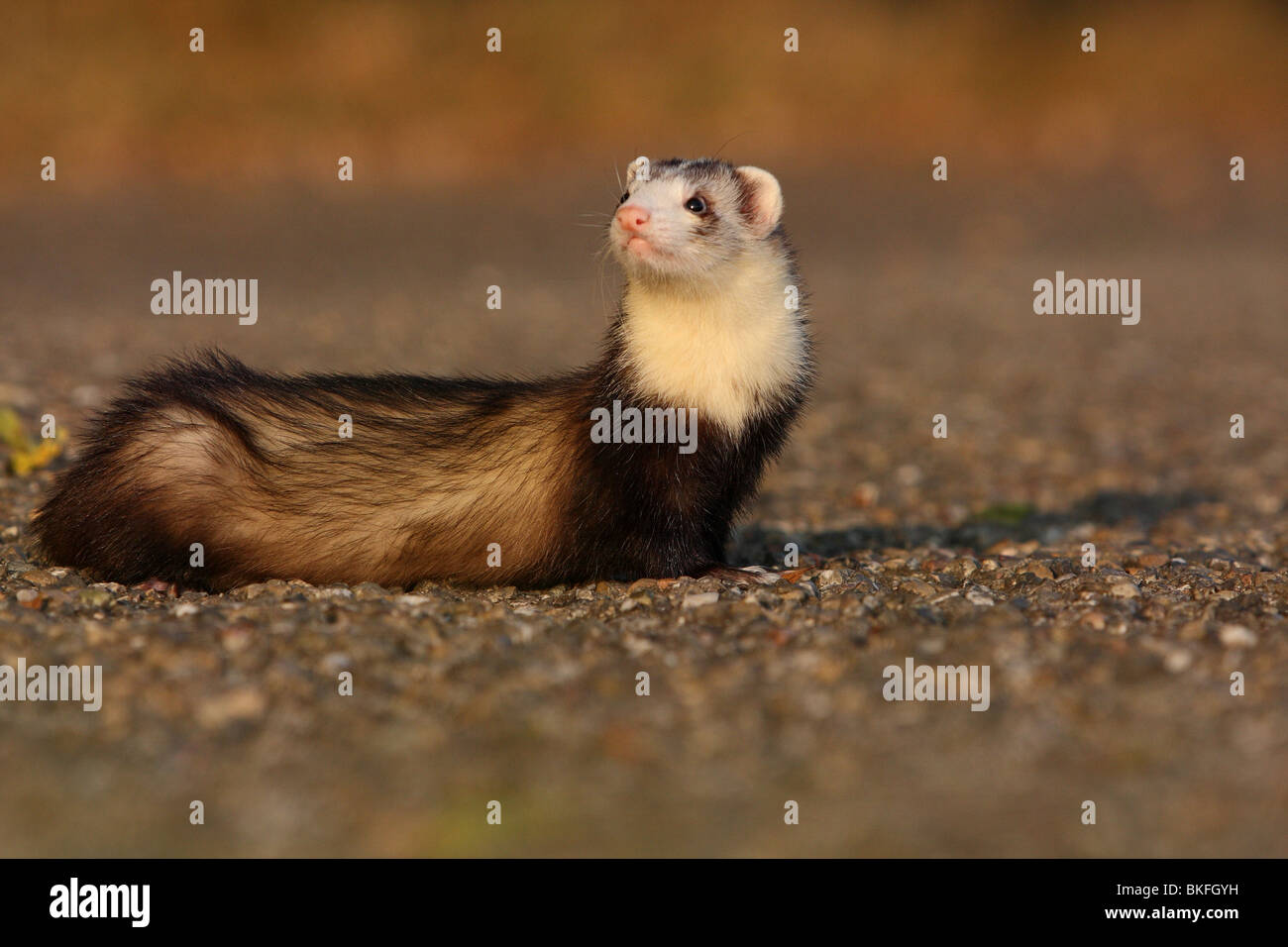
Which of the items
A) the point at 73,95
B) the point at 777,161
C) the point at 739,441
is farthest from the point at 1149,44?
the point at 739,441

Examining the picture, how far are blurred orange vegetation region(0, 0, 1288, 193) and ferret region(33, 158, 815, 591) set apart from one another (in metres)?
22.2

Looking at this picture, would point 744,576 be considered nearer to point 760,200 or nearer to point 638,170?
point 760,200

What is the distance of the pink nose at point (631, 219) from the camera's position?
7836mm

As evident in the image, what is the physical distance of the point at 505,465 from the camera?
8305mm

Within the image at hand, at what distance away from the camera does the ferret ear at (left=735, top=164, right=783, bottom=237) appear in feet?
28.0

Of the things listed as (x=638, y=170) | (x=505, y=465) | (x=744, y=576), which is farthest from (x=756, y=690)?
(x=638, y=170)

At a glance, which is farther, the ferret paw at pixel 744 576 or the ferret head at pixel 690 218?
the ferret paw at pixel 744 576

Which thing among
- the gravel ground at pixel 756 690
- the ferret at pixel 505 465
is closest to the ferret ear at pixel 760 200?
the ferret at pixel 505 465

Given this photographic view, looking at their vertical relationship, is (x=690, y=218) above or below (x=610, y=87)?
below

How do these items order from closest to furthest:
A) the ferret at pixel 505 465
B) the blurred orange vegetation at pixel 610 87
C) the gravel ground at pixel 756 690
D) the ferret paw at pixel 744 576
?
the gravel ground at pixel 756 690
the ferret at pixel 505 465
the ferret paw at pixel 744 576
the blurred orange vegetation at pixel 610 87

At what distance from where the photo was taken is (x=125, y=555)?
8.13 m

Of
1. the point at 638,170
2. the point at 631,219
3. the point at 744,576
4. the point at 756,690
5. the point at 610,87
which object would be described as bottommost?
the point at 756,690

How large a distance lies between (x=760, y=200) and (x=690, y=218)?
0.66m

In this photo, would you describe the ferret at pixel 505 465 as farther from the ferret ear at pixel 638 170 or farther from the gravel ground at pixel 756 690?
the gravel ground at pixel 756 690
